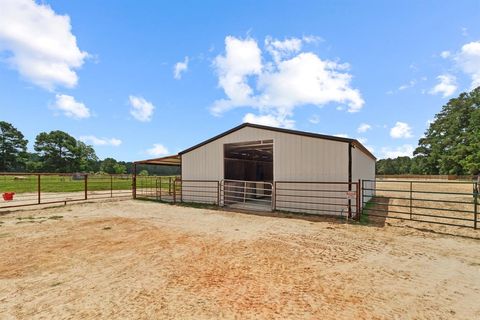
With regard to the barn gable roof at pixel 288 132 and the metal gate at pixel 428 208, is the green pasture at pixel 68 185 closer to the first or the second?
the barn gable roof at pixel 288 132

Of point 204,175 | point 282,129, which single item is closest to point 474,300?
point 282,129

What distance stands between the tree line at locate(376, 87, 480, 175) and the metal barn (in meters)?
45.7

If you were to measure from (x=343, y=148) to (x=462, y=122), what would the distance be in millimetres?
57555

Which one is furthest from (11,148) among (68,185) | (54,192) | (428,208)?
(428,208)

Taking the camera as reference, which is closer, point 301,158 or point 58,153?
point 301,158

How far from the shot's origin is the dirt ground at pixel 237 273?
3014mm

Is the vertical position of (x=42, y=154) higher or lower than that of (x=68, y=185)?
higher

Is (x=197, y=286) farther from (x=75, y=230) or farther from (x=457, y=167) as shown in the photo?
(x=457, y=167)

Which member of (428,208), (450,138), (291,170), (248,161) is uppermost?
(450,138)

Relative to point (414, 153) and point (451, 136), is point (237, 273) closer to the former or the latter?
point (451, 136)

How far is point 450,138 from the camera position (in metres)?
50.5

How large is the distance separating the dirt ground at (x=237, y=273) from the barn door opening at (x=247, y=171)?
4.97 m

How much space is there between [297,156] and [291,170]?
1.95ft

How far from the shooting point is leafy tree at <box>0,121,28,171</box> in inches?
2463
